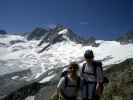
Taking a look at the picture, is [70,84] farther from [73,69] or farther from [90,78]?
[90,78]

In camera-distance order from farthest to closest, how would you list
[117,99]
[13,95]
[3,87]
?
1. [3,87]
2. [13,95]
3. [117,99]

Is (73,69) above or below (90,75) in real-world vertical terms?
above

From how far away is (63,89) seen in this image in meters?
10.4

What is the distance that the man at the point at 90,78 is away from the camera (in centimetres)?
1022

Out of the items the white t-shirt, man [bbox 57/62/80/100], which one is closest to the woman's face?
man [bbox 57/62/80/100]

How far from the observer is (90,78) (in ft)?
34.0

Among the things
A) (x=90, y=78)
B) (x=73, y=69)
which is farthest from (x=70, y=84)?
(x=90, y=78)

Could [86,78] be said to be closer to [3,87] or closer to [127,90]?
[127,90]

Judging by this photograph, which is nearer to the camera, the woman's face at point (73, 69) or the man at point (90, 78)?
the man at point (90, 78)

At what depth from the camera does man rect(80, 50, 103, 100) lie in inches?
402

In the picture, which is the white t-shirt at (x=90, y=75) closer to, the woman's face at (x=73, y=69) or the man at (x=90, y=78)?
the man at (x=90, y=78)

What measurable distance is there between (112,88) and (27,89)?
10074 cm

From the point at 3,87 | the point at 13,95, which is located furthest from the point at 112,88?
the point at 3,87

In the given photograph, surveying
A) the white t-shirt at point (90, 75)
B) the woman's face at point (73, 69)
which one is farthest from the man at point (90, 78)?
the woman's face at point (73, 69)
